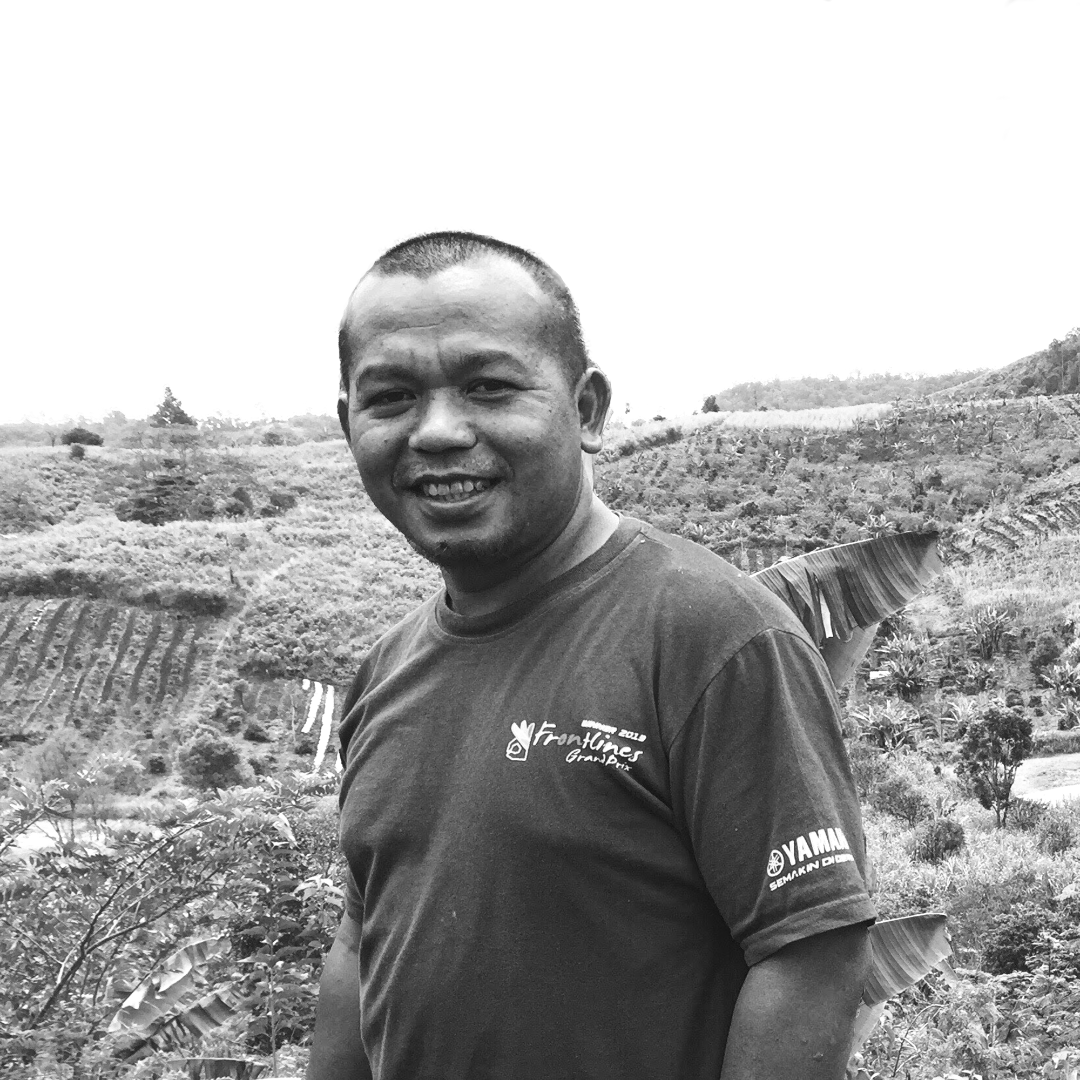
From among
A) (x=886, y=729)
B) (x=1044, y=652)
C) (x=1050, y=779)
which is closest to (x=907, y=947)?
(x=1050, y=779)

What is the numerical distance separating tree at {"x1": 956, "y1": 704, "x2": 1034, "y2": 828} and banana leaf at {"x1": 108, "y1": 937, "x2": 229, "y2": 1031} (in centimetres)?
1457

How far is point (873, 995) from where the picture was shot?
9.93ft

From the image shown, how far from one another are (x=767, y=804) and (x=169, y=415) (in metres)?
101

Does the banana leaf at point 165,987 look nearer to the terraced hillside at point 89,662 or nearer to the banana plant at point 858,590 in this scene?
the banana plant at point 858,590

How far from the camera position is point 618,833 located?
1.09 m

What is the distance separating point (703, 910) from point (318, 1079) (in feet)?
2.40

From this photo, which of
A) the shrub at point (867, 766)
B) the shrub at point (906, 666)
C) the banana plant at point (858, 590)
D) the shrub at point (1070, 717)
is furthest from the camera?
the shrub at point (906, 666)

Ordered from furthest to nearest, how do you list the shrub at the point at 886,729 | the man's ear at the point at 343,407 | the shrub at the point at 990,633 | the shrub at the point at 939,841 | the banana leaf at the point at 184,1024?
the shrub at the point at 990,633 < the shrub at the point at 886,729 < the shrub at the point at 939,841 < the banana leaf at the point at 184,1024 < the man's ear at the point at 343,407

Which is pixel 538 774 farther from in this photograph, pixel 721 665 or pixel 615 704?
pixel 721 665

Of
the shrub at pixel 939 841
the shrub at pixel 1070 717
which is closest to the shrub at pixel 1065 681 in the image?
the shrub at pixel 1070 717

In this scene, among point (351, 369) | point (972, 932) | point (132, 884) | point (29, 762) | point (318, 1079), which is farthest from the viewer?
point (29, 762)

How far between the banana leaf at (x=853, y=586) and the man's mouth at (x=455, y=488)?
6.85 feet

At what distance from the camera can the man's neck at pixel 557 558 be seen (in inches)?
51.5

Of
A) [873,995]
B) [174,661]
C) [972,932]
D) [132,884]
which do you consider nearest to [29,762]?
[174,661]
